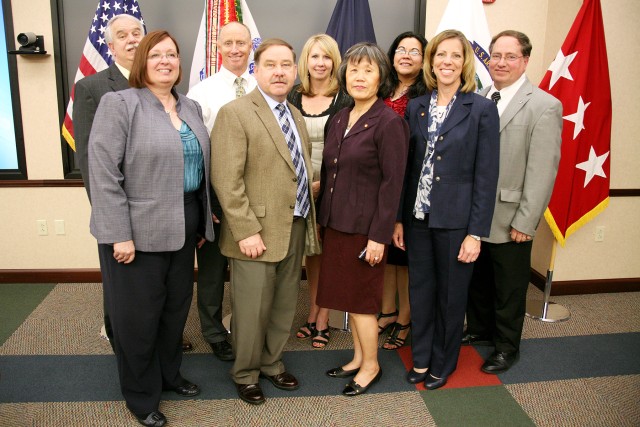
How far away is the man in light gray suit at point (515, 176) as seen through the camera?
2504 millimetres

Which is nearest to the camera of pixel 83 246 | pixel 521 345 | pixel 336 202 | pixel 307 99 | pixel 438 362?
pixel 336 202

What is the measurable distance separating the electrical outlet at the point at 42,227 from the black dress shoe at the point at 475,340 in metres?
3.06

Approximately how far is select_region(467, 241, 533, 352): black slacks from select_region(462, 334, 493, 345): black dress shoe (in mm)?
93

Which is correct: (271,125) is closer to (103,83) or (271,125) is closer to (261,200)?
(261,200)

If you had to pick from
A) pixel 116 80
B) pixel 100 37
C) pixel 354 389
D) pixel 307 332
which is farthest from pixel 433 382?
pixel 100 37

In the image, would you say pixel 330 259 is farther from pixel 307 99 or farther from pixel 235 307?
pixel 307 99

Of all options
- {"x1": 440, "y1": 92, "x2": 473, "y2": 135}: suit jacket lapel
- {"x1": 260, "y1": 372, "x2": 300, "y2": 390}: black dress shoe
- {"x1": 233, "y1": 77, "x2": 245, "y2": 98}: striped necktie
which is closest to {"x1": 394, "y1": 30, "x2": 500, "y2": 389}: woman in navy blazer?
{"x1": 440, "y1": 92, "x2": 473, "y2": 135}: suit jacket lapel

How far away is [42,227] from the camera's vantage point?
382cm

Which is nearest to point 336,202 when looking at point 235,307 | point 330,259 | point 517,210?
point 330,259

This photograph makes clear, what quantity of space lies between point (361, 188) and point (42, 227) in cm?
275

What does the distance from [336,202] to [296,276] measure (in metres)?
0.42

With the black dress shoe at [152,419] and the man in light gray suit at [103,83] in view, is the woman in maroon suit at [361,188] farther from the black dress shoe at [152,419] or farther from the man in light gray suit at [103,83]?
→ the man in light gray suit at [103,83]

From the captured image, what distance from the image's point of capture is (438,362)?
2.55 m

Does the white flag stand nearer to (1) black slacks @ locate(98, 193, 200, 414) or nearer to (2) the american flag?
(2) the american flag
